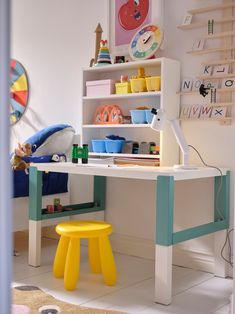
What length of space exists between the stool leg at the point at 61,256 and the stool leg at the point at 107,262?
0.22m

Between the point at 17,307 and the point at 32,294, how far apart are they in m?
0.19

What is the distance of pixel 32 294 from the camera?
1.99 m

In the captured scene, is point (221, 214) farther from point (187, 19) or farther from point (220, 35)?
point (187, 19)

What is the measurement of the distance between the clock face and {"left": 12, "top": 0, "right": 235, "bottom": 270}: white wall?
112 mm

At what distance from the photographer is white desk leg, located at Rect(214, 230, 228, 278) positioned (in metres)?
2.37

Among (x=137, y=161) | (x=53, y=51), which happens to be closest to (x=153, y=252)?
Result: (x=137, y=161)

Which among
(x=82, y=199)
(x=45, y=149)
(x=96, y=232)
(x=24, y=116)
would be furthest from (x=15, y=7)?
(x=96, y=232)

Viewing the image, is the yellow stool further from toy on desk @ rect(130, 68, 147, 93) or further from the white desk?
toy on desk @ rect(130, 68, 147, 93)

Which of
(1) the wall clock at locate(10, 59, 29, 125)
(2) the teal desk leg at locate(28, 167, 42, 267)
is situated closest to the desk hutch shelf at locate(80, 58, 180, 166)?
(2) the teal desk leg at locate(28, 167, 42, 267)

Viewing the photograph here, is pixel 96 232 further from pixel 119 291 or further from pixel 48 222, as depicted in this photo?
pixel 48 222

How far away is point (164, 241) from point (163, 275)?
15 centimetres

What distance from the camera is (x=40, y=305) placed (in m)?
1.84

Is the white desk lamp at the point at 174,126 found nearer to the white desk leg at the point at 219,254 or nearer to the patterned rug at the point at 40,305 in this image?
the white desk leg at the point at 219,254

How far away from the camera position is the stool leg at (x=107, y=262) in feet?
7.01
